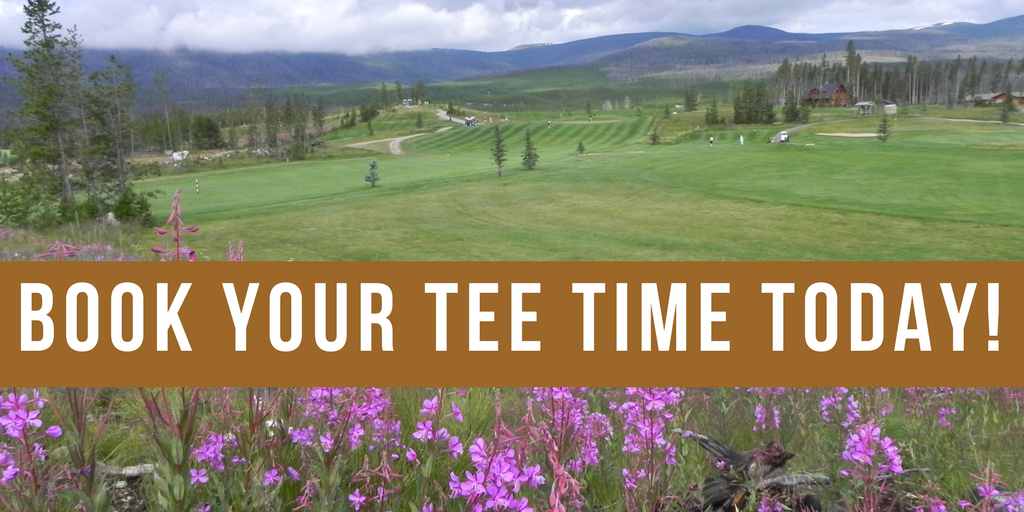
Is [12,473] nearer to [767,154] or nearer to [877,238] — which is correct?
[877,238]

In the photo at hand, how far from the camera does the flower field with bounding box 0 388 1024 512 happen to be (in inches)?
79.7

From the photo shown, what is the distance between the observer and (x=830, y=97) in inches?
5719

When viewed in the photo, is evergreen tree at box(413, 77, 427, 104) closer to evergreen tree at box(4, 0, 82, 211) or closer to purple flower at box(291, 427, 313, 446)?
evergreen tree at box(4, 0, 82, 211)

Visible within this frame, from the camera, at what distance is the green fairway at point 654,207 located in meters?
26.8

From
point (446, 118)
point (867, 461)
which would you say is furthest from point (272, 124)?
point (867, 461)

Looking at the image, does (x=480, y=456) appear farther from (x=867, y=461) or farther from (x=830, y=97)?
(x=830, y=97)

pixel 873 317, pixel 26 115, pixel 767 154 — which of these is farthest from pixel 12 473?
pixel 767 154

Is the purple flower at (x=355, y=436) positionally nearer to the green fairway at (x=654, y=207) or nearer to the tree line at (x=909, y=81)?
the green fairway at (x=654, y=207)

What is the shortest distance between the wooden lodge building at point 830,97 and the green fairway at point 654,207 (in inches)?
3273

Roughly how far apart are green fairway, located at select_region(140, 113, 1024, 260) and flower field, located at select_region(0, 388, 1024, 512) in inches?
779

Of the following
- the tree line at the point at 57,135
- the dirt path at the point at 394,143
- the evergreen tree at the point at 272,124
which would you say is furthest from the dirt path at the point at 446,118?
the tree line at the point at 57,135

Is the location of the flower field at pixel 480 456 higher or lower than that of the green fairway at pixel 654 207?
higher

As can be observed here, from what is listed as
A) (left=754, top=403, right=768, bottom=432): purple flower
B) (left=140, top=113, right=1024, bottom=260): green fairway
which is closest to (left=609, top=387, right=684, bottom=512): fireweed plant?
(left=754, top=403, right=768, bottom=432): purple flower

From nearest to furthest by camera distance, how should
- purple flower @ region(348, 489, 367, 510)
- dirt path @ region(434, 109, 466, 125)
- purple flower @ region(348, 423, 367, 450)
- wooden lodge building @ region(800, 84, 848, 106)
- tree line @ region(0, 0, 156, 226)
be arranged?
purple flower @ region(348, 489, 367, 510), purple flower @ region(348, 423, 367, 450), tree line @ region(0, 0, 156, 226), dirt path @ region(434, 109, 466, 125), wooden lodge building @ region(800, 84, 848, 106)
